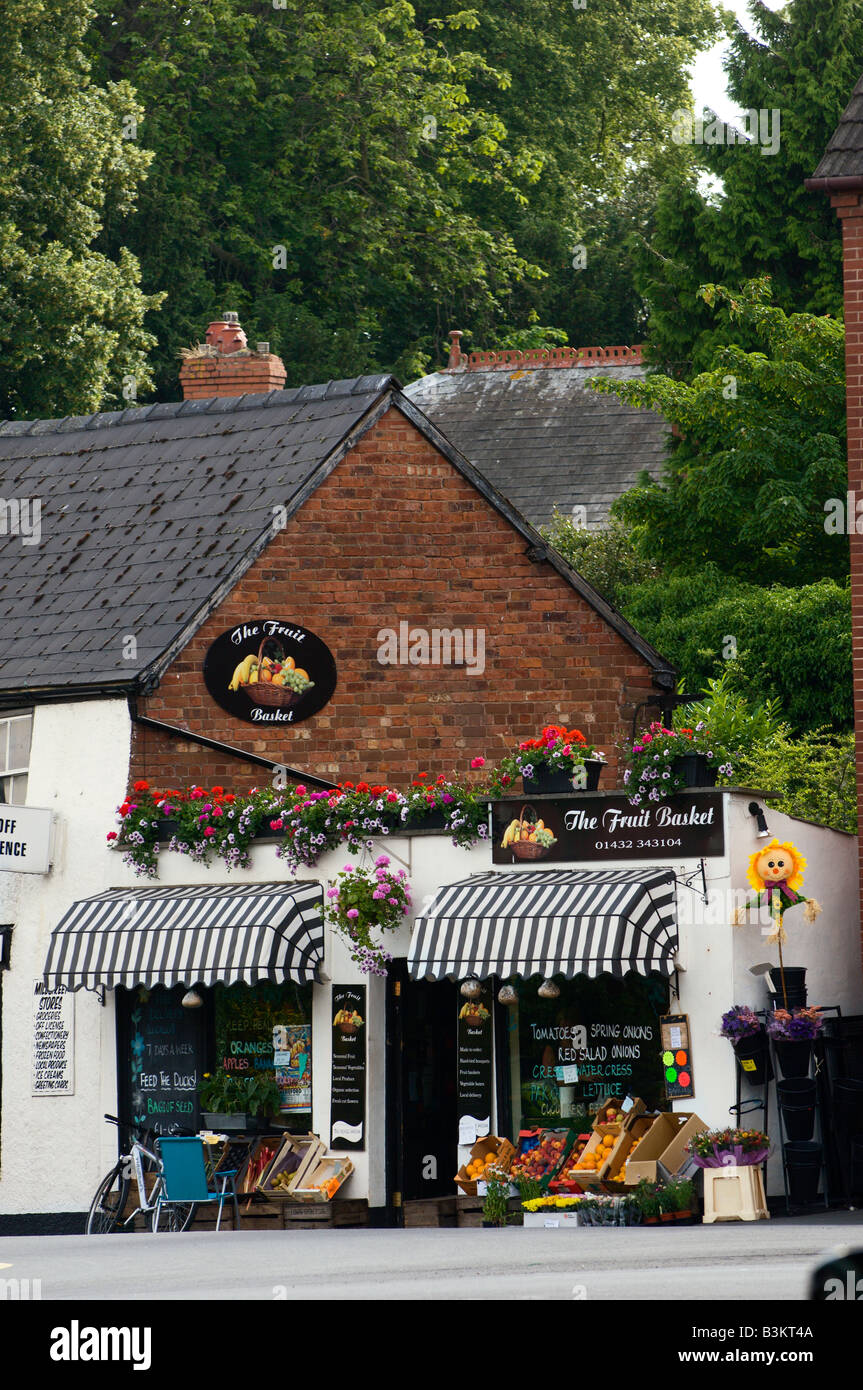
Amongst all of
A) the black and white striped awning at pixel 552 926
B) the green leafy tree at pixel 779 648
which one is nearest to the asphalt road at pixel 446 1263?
the black and white striped awning at pixel 552 926

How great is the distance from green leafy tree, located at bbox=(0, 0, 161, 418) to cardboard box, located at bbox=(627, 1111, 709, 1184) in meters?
18.8

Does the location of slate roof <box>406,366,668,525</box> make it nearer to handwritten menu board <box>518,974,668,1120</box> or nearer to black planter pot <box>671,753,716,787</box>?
handwritten menu board <box>518,974,668,1120</box>

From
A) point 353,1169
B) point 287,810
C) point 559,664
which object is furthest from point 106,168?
point 353,1169

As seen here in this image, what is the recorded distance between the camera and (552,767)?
1850 centimetres

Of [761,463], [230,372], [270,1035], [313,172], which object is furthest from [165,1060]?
[313,172]

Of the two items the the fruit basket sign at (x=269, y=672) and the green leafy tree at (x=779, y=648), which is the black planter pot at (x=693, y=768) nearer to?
the the fruit basket sign at (x=269, y=672)

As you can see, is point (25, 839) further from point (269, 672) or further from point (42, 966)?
point (269, 672)

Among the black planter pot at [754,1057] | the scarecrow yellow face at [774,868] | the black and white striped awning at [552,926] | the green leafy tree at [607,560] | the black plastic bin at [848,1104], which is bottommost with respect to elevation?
the black plastic bin at [848,1104]

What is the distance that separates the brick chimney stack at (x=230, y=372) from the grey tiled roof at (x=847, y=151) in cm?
940

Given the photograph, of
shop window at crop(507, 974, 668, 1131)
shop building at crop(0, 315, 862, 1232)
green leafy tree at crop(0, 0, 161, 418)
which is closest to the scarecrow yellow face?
shop building at crop(0, 315, 862, 1232)

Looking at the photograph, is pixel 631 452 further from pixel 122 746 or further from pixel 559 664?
pixel 122 746

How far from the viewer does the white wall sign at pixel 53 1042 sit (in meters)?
20.6

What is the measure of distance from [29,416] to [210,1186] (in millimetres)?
17810

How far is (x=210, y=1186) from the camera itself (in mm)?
19250
